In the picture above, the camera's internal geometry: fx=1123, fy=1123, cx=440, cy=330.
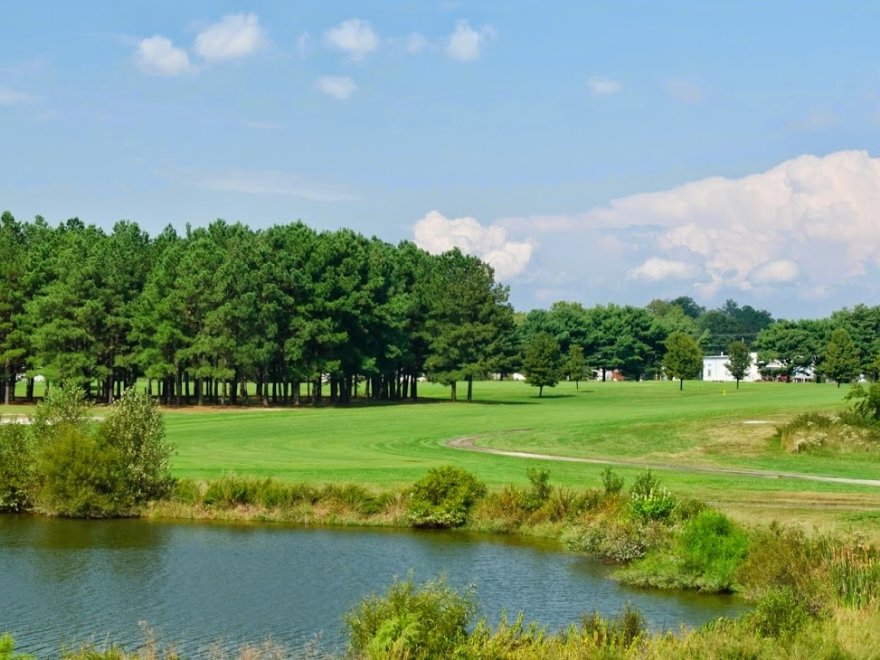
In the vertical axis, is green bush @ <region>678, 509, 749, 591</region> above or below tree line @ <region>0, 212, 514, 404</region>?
below

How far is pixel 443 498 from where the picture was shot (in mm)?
42906

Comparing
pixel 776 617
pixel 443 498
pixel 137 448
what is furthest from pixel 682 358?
pixel 776 617

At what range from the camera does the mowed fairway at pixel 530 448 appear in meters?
47.9

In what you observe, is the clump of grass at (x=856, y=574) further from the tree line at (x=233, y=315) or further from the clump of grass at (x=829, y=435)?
the tree line at (x=233, y=315)

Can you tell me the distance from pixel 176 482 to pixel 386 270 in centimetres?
8570

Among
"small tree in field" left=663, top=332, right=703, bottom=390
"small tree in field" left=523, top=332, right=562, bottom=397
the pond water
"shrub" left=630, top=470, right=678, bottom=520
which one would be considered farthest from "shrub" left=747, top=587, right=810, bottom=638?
"small tree in field" left=663, top=332, right=703, bottom=390

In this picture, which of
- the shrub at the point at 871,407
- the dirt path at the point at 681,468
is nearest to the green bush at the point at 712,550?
the dirt path at the point at 681,468

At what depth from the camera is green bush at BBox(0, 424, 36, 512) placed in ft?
150

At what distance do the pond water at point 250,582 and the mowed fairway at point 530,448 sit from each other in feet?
28.6

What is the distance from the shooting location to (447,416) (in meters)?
101

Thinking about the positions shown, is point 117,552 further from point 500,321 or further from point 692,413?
point 500,321

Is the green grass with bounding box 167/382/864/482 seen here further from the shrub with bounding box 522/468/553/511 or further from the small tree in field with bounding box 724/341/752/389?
the small tree in field with bounding box 724/341/752/389

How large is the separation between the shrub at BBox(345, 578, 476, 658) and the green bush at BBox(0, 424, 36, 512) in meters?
26.9

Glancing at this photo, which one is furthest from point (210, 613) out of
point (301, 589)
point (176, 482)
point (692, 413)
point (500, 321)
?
point (500, 321)
